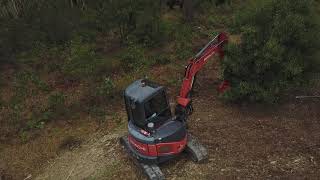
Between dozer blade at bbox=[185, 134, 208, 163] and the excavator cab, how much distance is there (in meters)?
0.93

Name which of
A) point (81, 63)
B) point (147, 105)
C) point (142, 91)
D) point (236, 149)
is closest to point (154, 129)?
point (147, 105)

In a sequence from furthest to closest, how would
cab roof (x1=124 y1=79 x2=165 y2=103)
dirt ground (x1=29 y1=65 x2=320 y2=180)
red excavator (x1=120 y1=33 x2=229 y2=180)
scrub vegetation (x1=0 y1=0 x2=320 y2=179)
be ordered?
1. scrub vegetation (x1=0 y1=0 x2=320 y2=179)
2. dirt ground (x1=29 y1=65 x2=320 y2=180)
3. red excavator (x1=120 y1=33 x2=229 y2=180)
4. cab roof (x1=124 y1=79 x2=165 y2=103)

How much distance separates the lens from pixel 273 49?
497 inches

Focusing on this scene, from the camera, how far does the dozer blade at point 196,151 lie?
11500 mm

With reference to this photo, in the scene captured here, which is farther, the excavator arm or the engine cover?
the excavator arm

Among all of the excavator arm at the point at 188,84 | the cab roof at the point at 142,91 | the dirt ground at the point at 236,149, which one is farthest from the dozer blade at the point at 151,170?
the cab roof at the point at 142,91

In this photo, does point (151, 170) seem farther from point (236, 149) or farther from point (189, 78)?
point (189, 78)

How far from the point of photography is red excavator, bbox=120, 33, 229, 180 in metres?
11.0

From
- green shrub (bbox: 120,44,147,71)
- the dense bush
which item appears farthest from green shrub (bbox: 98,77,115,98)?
the dense bush

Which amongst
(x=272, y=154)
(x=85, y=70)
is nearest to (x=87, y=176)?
(x=272, y=154)

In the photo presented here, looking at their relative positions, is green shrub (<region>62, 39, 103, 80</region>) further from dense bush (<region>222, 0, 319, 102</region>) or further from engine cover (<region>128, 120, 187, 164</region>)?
engine cover (<region>128, 120, 187, 164</region>)

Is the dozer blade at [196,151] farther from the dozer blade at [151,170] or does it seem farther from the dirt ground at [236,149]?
the dozer blade at [151,170]

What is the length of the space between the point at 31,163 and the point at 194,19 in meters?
11.2

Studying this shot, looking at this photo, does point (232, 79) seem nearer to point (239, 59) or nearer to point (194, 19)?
point (239, 59)
